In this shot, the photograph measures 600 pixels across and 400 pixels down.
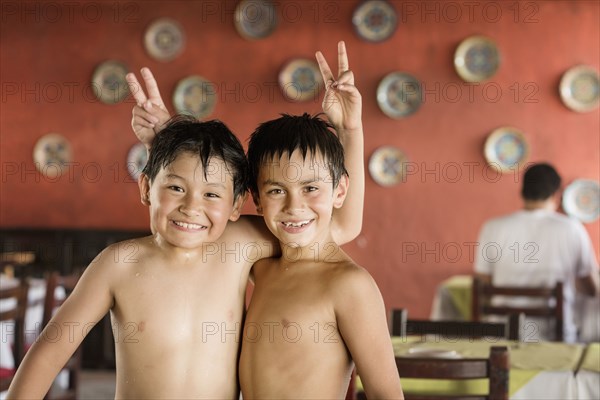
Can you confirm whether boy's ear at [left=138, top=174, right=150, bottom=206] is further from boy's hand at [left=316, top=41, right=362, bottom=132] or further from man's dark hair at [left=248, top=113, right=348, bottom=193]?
boy's hand at [left=316, top=41, right=362, bottom=132]

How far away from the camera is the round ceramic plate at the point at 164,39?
6426 millimetres

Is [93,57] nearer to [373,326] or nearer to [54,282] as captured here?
[54,282]

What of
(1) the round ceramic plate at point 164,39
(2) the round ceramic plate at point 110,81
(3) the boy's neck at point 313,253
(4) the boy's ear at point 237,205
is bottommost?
(3) the boy's neck at point 313,253

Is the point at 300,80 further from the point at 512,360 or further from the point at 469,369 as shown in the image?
the point at 469,369

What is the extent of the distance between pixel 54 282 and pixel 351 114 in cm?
248

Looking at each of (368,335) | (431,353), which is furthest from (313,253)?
(431,353)

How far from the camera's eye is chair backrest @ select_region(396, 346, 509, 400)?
2.19 meters

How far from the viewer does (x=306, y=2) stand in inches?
244

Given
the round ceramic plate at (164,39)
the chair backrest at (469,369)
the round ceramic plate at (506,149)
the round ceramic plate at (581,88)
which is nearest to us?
the chair backrest at (469,369)

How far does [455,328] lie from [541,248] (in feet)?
3.65

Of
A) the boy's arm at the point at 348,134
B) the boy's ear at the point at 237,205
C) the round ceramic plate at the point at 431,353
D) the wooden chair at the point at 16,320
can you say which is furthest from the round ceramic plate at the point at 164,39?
the boy's ear at the point at 237,205

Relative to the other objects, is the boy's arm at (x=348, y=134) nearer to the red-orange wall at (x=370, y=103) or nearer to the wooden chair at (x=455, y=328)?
the wooden chair at (x=455, y=328)

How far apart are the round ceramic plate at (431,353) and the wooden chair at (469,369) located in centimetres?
37

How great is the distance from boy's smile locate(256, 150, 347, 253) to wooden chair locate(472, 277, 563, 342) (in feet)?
7.69
